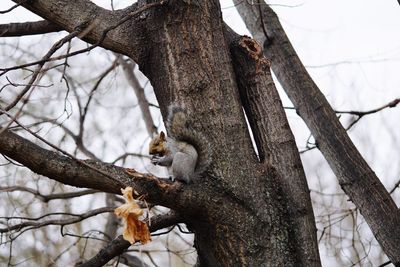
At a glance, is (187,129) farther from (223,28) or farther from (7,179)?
(7,179)

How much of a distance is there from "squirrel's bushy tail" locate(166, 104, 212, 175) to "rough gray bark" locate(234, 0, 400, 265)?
0.87 metres

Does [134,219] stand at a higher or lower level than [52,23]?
lower

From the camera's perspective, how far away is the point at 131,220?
2371 millimetres

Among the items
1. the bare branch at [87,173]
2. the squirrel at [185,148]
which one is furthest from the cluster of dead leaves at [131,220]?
the squirrel at [185,148]

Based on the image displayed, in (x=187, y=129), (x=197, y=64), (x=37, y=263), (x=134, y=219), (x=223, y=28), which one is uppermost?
(x=37, y=263)

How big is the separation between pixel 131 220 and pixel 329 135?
1377mm

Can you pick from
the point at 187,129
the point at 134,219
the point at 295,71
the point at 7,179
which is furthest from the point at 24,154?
the point at 7,179

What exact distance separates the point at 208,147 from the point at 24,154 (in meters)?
0.78

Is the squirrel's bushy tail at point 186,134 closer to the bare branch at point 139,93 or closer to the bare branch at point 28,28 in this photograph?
the bare branch at point 28,28

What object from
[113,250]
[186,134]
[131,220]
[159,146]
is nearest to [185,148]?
[186,134]

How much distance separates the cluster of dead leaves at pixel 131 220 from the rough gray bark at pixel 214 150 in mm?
78

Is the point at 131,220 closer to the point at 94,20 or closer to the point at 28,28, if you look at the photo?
the point at 94,20

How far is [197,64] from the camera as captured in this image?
2.85 metres

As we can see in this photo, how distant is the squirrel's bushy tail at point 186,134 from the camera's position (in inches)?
107
